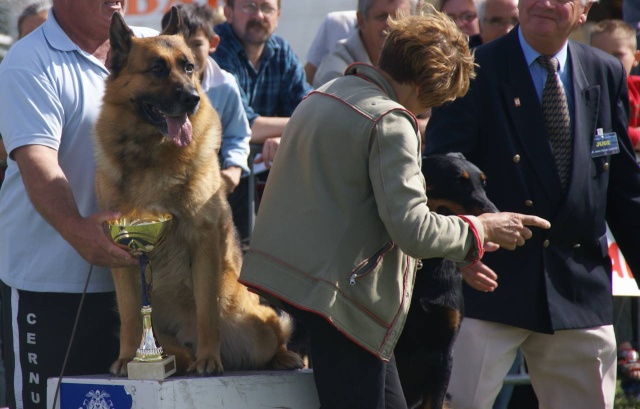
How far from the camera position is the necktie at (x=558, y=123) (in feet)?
12.9

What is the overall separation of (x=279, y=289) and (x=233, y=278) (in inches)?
28.6

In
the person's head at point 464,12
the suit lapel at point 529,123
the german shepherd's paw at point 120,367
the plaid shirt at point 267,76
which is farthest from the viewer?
the person's head at point 464,12

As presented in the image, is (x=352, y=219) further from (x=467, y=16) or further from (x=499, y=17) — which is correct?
(x=467, y=16)

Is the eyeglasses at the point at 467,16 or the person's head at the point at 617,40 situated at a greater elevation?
the eyeglasses at the point at 467,16

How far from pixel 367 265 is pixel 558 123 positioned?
150cm

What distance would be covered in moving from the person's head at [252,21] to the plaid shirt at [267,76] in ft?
0.16

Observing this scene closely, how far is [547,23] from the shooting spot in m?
3.96

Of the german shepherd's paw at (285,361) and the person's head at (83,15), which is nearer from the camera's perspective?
the person's head at (83,15)

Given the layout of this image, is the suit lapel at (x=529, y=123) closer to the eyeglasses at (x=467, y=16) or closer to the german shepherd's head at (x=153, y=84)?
the german shepherd's head at (x=153, y=84)

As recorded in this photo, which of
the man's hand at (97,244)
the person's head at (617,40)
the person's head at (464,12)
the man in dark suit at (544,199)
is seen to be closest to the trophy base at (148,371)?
the man's hand at (97,244)

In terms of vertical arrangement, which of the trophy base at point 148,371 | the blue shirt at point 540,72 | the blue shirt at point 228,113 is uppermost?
the blue shirt at point 540,72

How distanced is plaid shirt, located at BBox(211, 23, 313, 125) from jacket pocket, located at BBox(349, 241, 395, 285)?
9.05ft

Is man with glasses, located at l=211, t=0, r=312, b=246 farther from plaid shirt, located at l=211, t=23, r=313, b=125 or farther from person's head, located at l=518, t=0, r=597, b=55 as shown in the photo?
person's head, located at l=518, t=0, r=597, b=55

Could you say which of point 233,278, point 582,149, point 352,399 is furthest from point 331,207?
point 582,149
